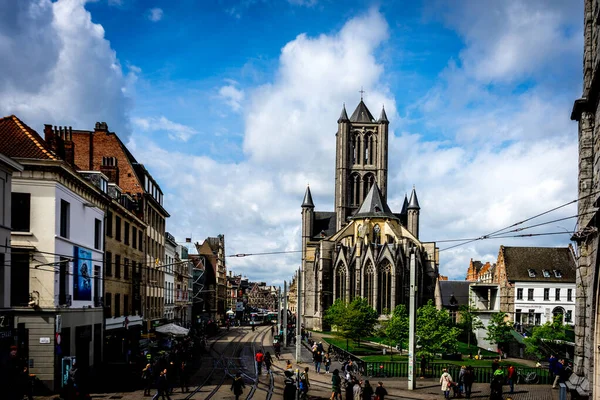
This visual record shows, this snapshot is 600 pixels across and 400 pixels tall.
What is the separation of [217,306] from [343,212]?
30475 millimetres

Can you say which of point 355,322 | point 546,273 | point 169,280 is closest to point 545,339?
point 355,322

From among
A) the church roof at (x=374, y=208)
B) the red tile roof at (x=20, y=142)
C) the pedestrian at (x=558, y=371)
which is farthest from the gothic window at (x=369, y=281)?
the red tile roof at (x=20, y=142)

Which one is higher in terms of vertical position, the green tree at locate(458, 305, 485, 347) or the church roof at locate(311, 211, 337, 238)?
the church roof at locate(311, 211, 337, 238)

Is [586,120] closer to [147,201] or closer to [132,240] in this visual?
[132,240]

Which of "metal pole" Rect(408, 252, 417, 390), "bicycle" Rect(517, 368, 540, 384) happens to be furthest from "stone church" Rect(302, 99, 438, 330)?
"metal pole" Rect(408, 252, 417, 390)

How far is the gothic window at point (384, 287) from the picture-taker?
85.7 metres

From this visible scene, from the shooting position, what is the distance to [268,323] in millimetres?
119562

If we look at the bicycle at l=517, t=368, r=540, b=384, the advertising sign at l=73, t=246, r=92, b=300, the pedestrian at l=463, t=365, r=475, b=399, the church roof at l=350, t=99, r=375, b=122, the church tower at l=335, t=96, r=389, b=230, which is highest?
the church roof at l=350, t=99, r=375, b=122

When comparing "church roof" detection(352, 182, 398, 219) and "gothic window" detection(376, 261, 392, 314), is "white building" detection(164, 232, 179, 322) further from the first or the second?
"church roof" detection(352, 182, 398, 219)

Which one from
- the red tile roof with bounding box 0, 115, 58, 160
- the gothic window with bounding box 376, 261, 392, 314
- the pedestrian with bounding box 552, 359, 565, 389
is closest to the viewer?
the red tile roof with bounding box 0, 115, 58, 160

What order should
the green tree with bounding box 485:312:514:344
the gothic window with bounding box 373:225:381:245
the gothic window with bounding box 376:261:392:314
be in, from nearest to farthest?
1. the green tree with bounding box 485:312:514:344
2. the gothic window with bounding box 376:261:392:314
3. the gothic window with bounding box 373:225:381:245

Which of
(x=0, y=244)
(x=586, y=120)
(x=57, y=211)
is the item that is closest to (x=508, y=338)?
(x=586, y=120)

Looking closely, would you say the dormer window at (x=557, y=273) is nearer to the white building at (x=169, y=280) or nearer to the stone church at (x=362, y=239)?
the stone church at (x=362, y=239)

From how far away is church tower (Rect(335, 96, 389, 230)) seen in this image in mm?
110562
